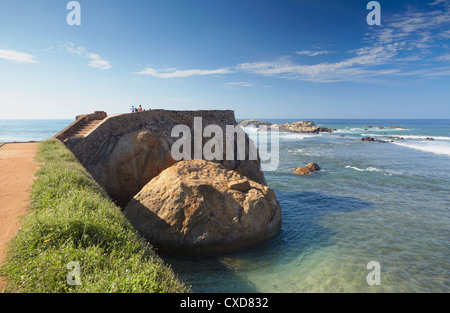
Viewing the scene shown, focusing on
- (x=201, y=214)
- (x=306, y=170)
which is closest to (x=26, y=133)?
(x=306, y=170)

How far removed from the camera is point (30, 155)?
12859 millimetres

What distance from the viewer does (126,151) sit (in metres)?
13.7

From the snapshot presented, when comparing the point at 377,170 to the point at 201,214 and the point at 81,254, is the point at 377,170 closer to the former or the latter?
the point at 201,214

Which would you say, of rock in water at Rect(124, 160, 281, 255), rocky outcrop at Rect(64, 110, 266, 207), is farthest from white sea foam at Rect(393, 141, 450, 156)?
rocky outcrop at Rect(64, 110, 266, 207)

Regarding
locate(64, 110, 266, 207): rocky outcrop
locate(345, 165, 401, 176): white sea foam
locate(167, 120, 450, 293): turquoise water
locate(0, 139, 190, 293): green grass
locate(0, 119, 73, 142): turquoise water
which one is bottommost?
locate(167, 120, 450, 293): turquoise water

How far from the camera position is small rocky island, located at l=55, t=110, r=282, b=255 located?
33.6 ft

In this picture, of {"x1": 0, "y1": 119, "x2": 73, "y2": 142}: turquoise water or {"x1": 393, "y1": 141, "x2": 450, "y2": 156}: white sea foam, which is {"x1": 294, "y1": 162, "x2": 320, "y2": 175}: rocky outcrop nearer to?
{"x1": 393, "y1": 141, "x2": 450, "y2": 156}: white sea foam

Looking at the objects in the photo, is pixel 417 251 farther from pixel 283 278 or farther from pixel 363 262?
pixel 283 278

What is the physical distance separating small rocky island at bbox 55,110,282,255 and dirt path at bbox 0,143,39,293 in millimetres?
2469

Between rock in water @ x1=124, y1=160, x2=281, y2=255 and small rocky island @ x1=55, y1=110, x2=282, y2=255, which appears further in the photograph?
small rocky island @ x1=55, y1=110, x2=282, y2=255

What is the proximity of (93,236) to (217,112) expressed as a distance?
1240 centimetres

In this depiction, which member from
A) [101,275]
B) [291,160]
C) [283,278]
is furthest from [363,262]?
[291,160]

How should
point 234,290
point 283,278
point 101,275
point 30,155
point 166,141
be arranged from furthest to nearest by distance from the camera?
point 166,141, point 30,155, point 283,278, point 234,290, point 101,275

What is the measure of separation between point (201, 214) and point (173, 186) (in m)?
1.82
